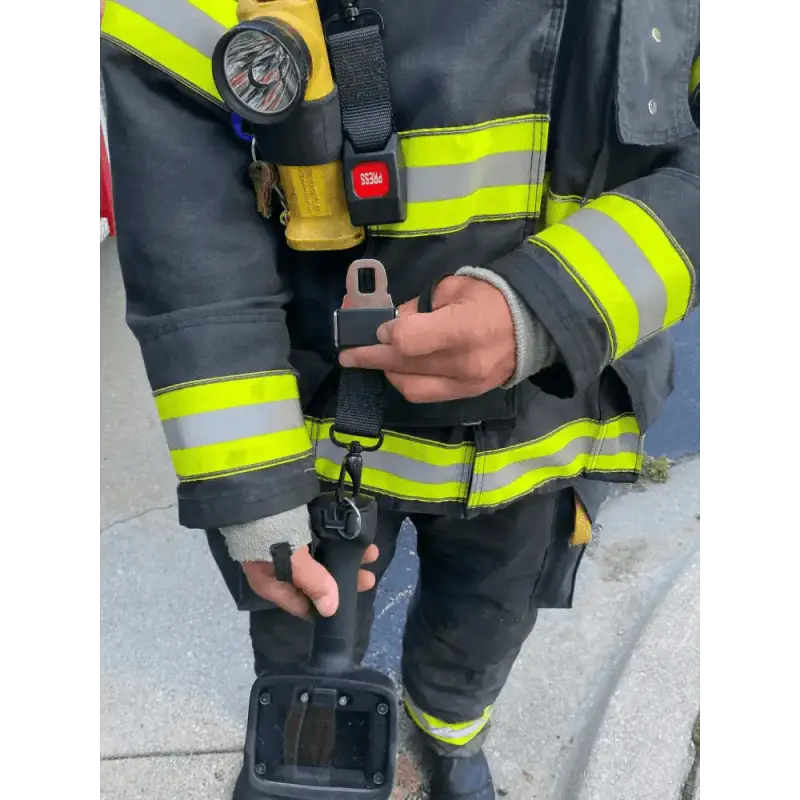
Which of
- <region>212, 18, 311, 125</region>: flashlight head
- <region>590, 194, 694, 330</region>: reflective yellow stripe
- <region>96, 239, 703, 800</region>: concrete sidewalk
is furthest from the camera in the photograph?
<region>96, 239, 703, 800</region>: concrete sidewalk

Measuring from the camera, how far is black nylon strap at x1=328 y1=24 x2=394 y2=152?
80 centimetres

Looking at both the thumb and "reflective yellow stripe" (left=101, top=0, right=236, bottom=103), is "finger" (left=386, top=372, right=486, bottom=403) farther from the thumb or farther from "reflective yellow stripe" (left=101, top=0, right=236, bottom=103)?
"reflective yellow stripe" (left=101, top=0, right=236, bottom=103)

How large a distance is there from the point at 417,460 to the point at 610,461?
1.01 ft

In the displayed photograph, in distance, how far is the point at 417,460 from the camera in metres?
1.04

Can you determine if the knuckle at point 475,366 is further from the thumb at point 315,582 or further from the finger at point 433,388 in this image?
the thumb at point 315,582

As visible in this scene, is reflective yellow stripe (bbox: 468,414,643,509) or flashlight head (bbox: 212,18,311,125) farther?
reflective yellow stripe (bbox: 468,414,643,509)

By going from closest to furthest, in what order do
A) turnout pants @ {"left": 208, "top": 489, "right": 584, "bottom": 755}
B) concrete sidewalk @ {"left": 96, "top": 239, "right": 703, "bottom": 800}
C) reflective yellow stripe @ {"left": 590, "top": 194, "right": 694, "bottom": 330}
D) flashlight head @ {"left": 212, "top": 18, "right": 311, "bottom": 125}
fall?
flashlight head @ {"left": 212, "top": 18, "right": 311, "bottom": 125} → reflective yellow stripe @ {"left": 590, "top": 194, "right": 694, "bottom": 330} → turnout pants @ {"left": 208, "top": 489, "right": 584, "bottom": 755} → concrete sidewalk @ {"left": 96, "top": 239, "right": 703, "bottom": 800}

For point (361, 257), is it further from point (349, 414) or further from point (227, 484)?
point (227, 484)

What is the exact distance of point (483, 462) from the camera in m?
1.01

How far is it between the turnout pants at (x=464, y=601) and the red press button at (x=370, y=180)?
0.53 meters

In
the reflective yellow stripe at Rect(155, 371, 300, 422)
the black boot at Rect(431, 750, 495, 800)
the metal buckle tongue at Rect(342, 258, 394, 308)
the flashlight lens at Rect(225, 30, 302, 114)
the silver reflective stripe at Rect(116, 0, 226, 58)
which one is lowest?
the black boot at Rect(431, 750, 495, 800)

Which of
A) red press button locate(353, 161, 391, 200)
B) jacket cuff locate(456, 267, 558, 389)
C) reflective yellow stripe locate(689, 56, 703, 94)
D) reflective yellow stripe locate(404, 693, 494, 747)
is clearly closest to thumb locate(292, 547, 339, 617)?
jacket cuff locate(456, 267, 558, 389)
